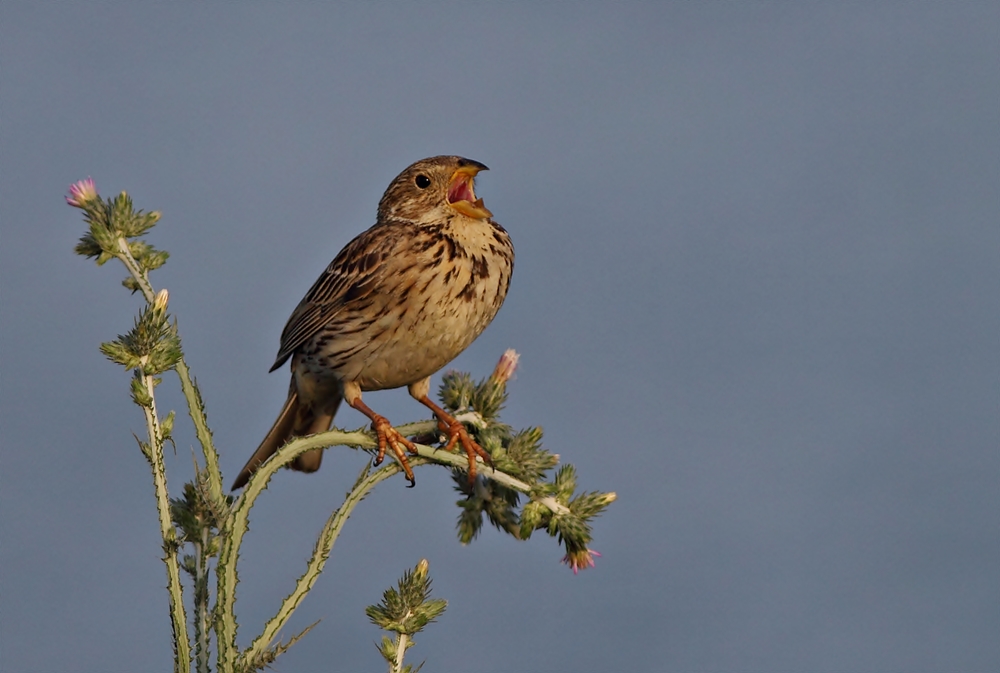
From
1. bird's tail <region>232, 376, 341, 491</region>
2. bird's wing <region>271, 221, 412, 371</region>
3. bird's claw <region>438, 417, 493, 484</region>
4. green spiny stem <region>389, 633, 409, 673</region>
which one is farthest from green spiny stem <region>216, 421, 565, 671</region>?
bird's tail <region>232, 376, 341, 491</region>

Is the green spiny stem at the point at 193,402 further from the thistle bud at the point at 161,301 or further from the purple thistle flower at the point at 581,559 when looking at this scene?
the purple thistle flower at the point at 581,559

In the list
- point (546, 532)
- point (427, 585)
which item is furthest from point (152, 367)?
point (546, 532)

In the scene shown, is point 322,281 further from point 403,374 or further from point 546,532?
point 546,532

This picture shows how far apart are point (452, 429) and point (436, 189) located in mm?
2079

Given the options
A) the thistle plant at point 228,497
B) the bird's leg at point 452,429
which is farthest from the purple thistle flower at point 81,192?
the bird's leg at point 452,429

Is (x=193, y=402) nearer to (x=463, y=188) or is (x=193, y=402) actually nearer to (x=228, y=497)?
(x=228, y=497)

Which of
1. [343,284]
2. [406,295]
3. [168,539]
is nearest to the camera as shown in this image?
[168,539]

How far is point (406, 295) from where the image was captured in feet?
25.2

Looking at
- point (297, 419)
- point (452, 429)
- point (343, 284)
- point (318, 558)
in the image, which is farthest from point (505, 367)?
point (297, 419)

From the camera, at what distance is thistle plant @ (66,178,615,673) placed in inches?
165

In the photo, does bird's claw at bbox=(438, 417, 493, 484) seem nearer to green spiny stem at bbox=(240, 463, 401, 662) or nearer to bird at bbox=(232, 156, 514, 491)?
bird at bbox=(232, 156, 514, 491)

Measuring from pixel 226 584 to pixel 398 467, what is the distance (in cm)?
93

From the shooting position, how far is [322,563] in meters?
4.55

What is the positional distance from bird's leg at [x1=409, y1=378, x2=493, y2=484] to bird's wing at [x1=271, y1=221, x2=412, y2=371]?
0.91 metres
